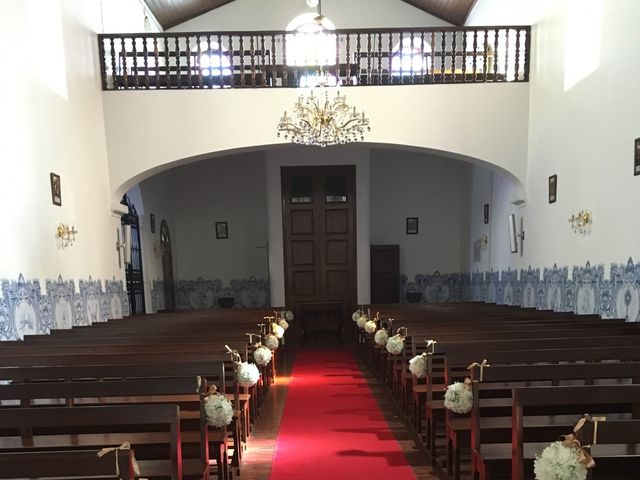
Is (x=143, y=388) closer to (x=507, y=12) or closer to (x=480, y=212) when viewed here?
(x=507, y=12)

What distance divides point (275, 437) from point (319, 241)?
661cm

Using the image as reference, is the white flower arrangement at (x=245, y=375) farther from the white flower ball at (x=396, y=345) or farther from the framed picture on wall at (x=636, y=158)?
the framed picture on wall at (x=636, y=158)

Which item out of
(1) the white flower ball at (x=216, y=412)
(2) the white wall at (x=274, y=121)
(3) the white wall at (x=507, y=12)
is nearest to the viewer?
(1) the white flower ball at (x=216, y=412)

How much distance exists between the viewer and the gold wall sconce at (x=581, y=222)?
605 cm

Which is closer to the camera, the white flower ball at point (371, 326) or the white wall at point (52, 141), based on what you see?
the white wall at point (52, 141)

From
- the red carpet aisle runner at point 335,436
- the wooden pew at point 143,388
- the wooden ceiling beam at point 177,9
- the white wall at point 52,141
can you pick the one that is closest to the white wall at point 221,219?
the wooden ceiling beam at point 177,9

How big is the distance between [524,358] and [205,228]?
11.1m

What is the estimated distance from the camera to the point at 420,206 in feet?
43.3

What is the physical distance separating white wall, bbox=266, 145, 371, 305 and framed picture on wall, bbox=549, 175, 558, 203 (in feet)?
15.2

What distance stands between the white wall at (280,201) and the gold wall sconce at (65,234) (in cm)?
510

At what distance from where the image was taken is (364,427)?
199 inches

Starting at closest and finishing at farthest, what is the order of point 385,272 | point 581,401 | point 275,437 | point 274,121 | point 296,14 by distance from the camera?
point 581,401 → point 275,437 → point 274,121 → point 385,272 → point 296,14

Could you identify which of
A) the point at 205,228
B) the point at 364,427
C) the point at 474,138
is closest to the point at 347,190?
the point at 474,138

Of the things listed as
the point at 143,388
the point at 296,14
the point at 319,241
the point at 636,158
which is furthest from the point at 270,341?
the point at 296,14
